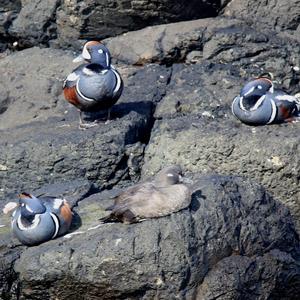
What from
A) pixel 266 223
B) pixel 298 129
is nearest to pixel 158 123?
pixel 298 129

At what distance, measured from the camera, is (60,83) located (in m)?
9.68

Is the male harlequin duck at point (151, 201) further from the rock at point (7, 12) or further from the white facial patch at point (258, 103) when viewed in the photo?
the rock at point (7, 12)

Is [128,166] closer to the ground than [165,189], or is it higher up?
closer to the ground

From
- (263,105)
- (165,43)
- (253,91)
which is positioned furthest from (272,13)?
(263,105)

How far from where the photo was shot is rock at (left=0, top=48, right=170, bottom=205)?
834 cm

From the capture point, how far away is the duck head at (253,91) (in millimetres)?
8289

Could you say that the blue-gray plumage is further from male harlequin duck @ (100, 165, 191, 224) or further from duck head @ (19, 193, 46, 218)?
male harlequin duck @ (100, 165, 191, 224)

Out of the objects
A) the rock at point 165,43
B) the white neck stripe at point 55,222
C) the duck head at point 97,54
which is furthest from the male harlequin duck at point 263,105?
the white neck stripe at point 55,222

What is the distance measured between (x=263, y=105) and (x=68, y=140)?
1629mm

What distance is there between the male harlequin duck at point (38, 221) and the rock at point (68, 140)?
1.36m

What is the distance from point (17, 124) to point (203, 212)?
2.85m

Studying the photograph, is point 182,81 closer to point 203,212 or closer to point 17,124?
point 17,124

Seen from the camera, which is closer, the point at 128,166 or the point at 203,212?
the point at 203,212

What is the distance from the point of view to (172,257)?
6.60 metres
